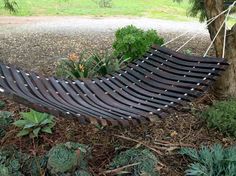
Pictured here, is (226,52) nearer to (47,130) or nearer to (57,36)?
(47,130)

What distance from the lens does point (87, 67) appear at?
3779 mm

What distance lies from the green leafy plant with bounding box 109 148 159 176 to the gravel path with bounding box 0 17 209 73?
7.13 ft

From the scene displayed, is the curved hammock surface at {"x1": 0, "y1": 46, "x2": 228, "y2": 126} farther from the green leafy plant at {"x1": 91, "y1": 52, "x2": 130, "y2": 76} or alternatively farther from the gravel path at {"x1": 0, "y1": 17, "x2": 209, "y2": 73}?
the gravel path at {"x1": 0, "y1": 17, "x2": 209, "y2": 73}

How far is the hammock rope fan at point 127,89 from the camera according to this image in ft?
5.97

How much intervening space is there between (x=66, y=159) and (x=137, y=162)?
0.37 meters

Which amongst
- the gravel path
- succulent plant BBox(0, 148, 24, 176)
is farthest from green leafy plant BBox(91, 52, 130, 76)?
succulent plant BBox(0, 148, 24, 176)

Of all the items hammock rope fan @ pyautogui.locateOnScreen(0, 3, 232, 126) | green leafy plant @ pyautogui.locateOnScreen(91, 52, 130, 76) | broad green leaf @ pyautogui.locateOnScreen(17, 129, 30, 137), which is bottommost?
broad green leaf @ pyautogui.locateOnScreen(17, 129, 30, 137)

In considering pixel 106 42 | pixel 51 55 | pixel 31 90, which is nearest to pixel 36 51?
pixel 51 55

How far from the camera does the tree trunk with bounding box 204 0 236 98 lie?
3.02 m

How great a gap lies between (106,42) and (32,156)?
3.59 metres

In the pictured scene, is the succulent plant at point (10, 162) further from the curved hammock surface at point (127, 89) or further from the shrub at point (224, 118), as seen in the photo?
the shrub at point (224, 118)

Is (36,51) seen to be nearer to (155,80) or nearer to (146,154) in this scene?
(155,80)

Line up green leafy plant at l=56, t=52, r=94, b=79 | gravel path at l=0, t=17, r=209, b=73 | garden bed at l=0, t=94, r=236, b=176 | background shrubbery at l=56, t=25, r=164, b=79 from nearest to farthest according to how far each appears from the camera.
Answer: garden bed at l=0, t=94, r=236, b=176 → green leafy plant at l=56, t=52, r=94, b=79 → background shrubbery at l=56, t=25, r=164, b=79 → gravel path at l=0, t=17, r=209, b=73

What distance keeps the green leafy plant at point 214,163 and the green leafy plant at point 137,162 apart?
7.6 inches
